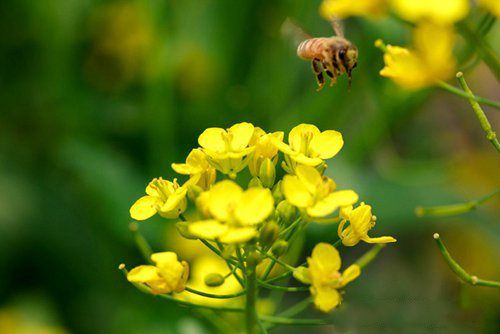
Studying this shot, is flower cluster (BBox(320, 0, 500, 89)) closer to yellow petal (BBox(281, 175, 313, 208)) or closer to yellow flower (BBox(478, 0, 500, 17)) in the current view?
yellow flower (BBox(478, 0, 500, 17))

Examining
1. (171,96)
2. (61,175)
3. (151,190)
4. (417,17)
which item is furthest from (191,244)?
(417,17)

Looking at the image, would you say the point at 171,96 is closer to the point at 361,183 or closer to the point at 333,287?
the point at 361,183

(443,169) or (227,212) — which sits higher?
(443,169)

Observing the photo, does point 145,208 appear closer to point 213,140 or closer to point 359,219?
point 213,140

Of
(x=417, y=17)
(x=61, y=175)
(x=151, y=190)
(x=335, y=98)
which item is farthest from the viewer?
(x=61, y=175)

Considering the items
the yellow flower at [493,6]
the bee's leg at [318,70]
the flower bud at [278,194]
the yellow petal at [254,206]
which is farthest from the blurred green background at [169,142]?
the yellow flower at [493,6]

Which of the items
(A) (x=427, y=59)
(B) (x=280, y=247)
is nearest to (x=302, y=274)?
(B) (x=280, y=247)

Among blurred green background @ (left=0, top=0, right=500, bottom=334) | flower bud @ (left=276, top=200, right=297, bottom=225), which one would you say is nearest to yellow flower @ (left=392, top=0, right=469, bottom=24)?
flower bud @ (left=276, top=200, right=297, bottom=225)
